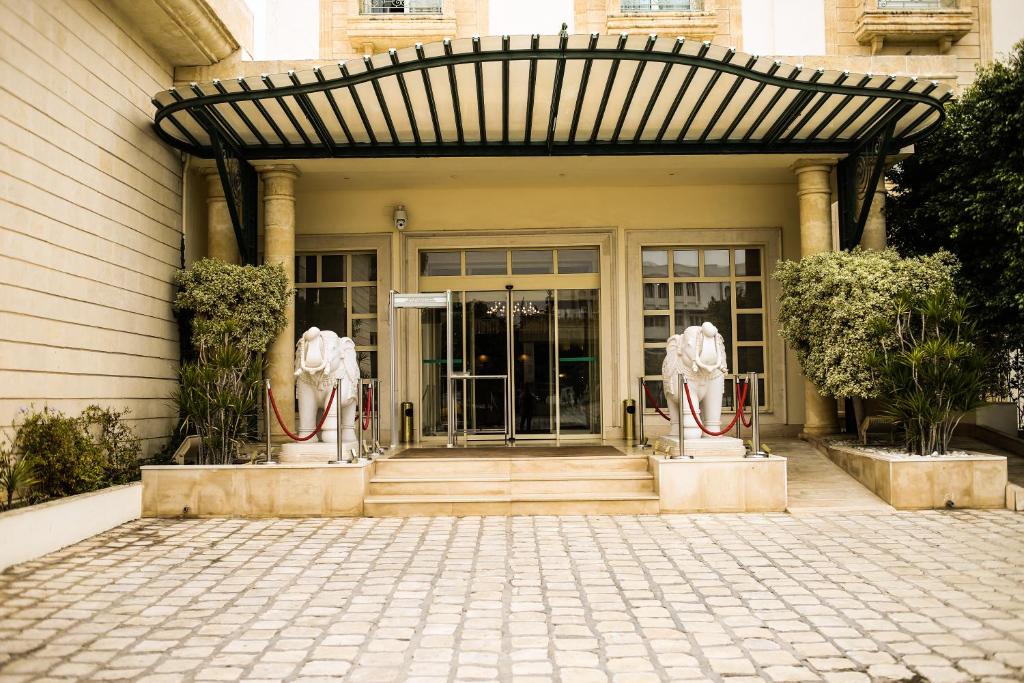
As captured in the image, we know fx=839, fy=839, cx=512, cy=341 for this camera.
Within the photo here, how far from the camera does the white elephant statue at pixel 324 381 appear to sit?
8.65 metres

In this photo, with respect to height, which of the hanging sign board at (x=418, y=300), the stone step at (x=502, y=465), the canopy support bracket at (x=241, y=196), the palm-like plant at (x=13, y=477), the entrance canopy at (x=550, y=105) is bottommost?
the stone step at (x=502, y=465)

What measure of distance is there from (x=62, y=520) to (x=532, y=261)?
7.70 metres

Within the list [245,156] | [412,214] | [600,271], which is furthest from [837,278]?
[245,156]

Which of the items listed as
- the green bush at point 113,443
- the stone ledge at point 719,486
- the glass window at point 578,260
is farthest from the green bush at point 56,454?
the glass window at point 578,260

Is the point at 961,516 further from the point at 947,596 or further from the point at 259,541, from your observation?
the point at 259,541

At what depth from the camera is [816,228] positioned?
11.1 m

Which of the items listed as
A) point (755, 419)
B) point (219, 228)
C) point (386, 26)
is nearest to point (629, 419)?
point (755, 419)

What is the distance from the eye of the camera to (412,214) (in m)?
12.8

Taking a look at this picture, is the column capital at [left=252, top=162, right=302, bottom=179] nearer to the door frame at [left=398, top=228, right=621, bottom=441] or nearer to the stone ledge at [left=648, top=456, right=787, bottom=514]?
the door frame at [left=398, top=228, right=621, bottom=441]

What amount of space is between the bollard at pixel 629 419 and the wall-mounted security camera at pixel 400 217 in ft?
13.9

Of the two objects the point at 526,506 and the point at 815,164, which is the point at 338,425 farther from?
the point at 815,164

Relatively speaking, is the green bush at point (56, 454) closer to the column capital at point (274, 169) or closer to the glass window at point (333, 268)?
the column capital at point (274, 169)

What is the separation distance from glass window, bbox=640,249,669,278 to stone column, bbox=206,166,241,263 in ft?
19.5

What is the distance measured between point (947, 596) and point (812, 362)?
534 centimetres
